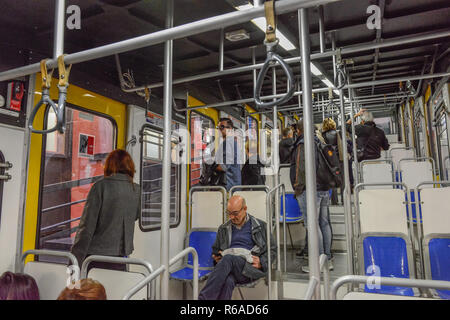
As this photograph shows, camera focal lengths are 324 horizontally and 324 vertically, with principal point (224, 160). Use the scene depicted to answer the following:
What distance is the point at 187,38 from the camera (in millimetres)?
3779

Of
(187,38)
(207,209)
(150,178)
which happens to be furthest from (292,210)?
(187,38)

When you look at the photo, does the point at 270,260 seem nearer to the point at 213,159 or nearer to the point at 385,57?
the point at 213,159

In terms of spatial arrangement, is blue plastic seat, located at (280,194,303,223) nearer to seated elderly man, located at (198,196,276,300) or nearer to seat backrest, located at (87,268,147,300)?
seated elderly man, located at (198,196,276,300)

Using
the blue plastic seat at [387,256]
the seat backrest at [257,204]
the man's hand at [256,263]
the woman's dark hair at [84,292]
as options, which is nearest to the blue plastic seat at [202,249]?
the seat backrest at [257,204]

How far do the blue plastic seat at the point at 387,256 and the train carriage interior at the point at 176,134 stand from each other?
12 mm

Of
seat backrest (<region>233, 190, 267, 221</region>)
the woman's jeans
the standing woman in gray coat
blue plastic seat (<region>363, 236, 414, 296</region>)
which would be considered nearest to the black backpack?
the woman's jeans

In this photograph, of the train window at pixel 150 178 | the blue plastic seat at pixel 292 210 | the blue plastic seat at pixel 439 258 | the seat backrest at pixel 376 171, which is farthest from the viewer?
the seat backrest at pixel 376 171

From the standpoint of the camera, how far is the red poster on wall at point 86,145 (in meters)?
3.51

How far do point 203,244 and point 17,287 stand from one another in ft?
8.57

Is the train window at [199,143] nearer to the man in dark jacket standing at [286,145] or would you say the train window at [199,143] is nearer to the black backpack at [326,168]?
the man in dark jacket standing at [286,145]

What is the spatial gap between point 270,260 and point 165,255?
7.10ft

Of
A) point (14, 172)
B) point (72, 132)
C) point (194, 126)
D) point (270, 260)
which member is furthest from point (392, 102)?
point (14, 172)

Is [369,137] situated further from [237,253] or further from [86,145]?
[86,145]

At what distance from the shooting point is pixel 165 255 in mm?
1510
